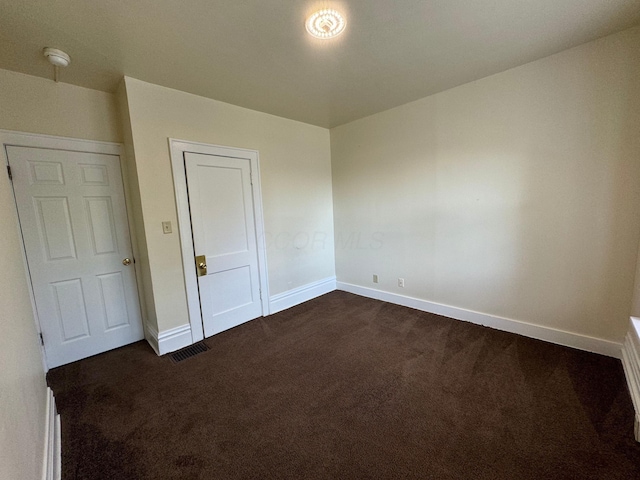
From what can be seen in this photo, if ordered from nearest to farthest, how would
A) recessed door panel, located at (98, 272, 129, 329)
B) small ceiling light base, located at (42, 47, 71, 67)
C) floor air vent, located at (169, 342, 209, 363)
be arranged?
1. small ceiling light base, located at (42, 47, 71, 67)
2. floor air vent, located at (169, 342, 209, 363)
3. recessed door panel, located at (98, 272, 129, 329)

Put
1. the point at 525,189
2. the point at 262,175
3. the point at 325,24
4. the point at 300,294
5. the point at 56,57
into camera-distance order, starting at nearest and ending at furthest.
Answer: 1. the point at 325,24
2. the point at 56,57
3. the point at 525,189
4. the point at 262,175
5. the point at 300,294

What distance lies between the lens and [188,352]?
2539 mm

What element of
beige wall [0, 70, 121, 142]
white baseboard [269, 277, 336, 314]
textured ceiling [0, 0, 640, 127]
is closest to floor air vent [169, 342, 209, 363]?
white baseboard [269, 277, 336, 314]

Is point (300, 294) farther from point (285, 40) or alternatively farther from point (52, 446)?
point (285, 40)

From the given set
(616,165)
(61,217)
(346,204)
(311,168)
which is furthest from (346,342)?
(61,217)

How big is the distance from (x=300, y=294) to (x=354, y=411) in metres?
2.06

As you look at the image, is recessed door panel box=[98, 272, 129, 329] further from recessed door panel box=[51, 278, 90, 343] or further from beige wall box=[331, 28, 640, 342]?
beige wall box=[331, 28, 640, 342]

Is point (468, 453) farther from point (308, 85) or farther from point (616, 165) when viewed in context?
point (308, 85)

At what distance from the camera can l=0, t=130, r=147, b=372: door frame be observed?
2.04 meters

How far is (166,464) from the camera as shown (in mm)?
1430

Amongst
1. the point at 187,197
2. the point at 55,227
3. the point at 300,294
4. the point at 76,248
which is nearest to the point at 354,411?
the point at 300,294

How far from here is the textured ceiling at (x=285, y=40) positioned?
155cm

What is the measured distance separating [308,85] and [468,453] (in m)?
3.01

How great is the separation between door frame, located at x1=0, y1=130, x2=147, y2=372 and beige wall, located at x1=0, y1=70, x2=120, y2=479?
0.17ft
